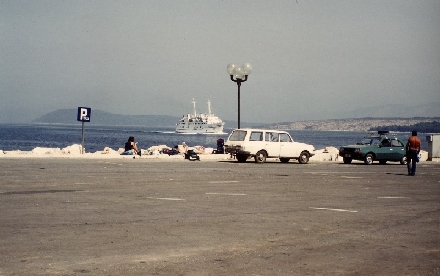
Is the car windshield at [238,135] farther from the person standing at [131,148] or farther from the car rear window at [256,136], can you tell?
the person standing at [131,148]

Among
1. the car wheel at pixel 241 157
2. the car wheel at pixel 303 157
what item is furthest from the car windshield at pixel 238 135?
the car wheel at pixel 303 157

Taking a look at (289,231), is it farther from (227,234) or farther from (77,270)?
(77,270)

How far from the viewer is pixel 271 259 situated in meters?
8.34

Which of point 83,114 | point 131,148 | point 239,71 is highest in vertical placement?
point 239,71

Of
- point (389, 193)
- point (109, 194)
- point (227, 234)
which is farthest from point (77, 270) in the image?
point (389, 193)

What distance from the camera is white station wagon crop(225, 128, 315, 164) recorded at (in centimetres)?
3409

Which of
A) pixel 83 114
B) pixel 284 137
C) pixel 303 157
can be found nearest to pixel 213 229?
pixel 284 137

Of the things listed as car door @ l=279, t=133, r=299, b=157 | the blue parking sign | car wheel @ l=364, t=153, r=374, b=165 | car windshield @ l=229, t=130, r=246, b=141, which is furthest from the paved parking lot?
the blue parking sign

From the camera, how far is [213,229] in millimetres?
10688

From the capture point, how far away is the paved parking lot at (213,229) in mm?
7957

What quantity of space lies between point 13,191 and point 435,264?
1087 centimetres

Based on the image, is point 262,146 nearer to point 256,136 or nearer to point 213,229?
point 256,136

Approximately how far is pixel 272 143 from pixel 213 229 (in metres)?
24.2

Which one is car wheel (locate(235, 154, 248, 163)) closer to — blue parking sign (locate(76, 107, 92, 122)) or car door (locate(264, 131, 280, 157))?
car door (locate(264, 131, 280, 157))
